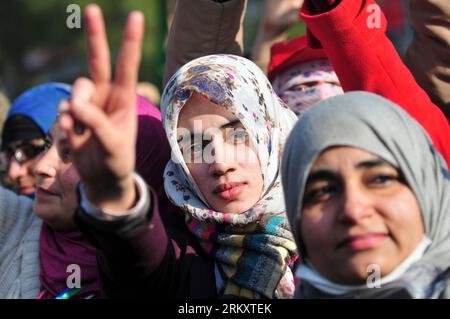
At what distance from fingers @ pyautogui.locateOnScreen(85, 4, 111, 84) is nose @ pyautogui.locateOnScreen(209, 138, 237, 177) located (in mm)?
747

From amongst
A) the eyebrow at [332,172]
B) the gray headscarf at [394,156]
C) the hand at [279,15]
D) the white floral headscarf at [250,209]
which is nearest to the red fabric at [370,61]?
the white floral headscarf at [250,209]

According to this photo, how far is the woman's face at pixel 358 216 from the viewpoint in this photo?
1926 millimetres

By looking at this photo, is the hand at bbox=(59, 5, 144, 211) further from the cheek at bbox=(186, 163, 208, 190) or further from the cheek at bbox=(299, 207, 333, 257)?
the cheek at bbox=(186, 163, 208, 190)

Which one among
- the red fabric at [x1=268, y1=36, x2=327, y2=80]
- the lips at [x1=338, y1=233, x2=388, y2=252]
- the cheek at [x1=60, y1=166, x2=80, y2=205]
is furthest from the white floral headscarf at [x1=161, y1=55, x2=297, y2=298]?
the red fabric at [x1=268, y1=36, x2=327, y2=80]

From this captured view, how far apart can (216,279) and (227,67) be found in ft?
2.17

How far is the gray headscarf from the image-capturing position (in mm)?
1957

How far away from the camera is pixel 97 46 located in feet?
5.95

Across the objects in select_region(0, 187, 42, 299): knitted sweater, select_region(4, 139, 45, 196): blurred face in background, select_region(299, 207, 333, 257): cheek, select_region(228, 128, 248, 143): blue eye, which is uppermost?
select_region(299, 207, 333, 257): cheek

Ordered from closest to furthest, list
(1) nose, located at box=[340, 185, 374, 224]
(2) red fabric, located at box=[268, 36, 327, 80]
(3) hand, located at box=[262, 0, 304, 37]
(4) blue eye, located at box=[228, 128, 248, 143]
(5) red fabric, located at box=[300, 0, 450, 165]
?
(1) nose, located at box=[340, 185, 374, 224]
(5) red fabric, located at box=[300, 0, 450, 165]
(4) blue eye, located at box=[228, 128, 248, 143]
(2) red fabric, located at box=[268, 36, 327, 80]
(3) hand, located at box=[262, 0, 304, 37]

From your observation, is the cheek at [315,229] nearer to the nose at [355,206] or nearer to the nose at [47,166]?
the nose at [355,206]

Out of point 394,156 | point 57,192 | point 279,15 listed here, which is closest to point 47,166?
point 57,192

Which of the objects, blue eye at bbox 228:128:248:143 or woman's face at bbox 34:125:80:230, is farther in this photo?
woman's face at bbox 34:125:80:230

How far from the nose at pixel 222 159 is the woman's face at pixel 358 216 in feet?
1.88

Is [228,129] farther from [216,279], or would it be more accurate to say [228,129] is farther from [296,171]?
[296,171]
